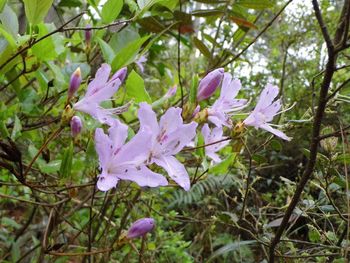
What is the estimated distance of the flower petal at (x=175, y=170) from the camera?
2.00ft

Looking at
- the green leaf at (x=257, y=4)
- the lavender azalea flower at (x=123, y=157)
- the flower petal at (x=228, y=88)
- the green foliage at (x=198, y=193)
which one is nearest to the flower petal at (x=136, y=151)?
the lavender azalea flower at (x=123, y=157)

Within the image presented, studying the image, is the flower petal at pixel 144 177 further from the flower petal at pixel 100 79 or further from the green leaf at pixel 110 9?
the green leaf at pixel 110 9

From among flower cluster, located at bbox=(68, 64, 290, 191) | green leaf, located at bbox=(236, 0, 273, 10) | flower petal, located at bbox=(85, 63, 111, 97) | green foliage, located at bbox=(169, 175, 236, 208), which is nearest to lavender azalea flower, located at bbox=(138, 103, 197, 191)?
flower cluster, located at bbox=(68, 64, 290, 191)

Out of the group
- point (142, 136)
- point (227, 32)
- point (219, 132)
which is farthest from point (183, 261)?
point (142, 136)

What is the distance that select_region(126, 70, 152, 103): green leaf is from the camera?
Result: 0.72 m

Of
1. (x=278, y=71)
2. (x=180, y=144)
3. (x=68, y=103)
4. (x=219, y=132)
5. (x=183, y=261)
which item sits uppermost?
(x=68, y=103)

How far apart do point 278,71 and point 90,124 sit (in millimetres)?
2352

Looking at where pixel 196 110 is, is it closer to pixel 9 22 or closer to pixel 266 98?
pixel 266 98

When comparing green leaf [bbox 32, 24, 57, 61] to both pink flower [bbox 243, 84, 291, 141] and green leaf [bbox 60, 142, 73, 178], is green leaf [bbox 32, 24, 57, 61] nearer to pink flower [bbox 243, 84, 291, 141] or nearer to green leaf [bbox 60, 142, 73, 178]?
green leaf [bbox 60, 142, 73, 178]

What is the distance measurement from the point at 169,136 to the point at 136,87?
0.50 ft

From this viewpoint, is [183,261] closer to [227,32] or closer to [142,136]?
[227,32]

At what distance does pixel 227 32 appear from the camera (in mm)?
1428

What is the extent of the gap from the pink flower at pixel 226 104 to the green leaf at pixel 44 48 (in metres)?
0.30

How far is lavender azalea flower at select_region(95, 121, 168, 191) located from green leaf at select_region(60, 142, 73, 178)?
117mm
